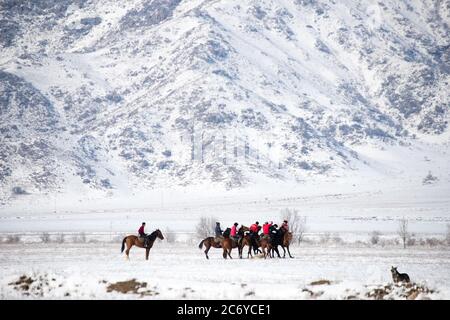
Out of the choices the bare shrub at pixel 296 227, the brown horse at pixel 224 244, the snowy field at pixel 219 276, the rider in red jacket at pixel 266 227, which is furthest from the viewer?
the bare shrub at pixel 296 227

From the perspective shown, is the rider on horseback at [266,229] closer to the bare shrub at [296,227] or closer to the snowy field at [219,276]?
the snowy field at [219,276]

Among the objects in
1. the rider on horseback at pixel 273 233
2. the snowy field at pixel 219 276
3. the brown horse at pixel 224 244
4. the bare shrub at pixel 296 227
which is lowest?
the snowy field at pixel 219 276

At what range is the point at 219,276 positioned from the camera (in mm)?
31125

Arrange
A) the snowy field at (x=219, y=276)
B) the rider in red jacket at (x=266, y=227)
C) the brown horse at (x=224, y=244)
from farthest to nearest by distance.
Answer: the brown horse at (x=224, y=244) → the rider in red jacket at (x=266, y=227) → the snowy field at (x=219, y=276)

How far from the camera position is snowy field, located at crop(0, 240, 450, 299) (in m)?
25.2

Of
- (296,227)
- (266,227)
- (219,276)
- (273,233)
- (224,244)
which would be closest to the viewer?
(219,276)

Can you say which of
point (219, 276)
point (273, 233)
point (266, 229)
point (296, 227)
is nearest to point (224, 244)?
point (266, 229)

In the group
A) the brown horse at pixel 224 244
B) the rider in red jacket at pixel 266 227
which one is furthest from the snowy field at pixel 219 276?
the rider in red jacket at pixel 266 227

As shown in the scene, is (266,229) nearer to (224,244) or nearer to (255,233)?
(255,233)

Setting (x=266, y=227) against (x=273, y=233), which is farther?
(x=273, y=233)

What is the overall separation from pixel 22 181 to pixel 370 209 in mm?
93485

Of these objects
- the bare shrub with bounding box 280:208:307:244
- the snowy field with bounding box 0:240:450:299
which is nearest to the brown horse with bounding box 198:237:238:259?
the snowy field with bounding box 0:240:450:299

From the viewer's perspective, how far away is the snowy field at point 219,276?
25.2m
